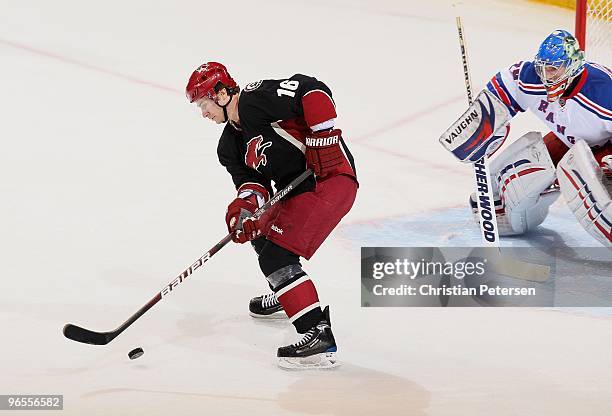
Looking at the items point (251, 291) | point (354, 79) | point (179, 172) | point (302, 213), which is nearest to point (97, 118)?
point (179, 172)

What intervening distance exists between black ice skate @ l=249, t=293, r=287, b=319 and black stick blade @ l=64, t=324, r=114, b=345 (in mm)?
529

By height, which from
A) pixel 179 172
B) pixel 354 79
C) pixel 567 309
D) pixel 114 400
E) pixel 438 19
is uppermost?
pixel 438 19

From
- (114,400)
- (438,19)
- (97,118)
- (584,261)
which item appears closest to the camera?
(114,400)

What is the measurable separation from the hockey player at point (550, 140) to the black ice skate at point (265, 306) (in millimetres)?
1100

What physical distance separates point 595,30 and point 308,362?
318 cm

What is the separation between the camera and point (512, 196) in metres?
4.53

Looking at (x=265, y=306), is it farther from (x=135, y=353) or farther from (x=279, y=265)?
(x=135, y=353)

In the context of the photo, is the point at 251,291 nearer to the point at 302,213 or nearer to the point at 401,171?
the point at 302,213

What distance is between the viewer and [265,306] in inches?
150

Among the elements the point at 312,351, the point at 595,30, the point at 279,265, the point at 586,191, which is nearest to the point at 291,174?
the point at 279,265

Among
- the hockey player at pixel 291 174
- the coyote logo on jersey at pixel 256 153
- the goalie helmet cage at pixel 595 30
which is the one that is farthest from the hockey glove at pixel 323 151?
the goalie helmet cage at pixel 595 30

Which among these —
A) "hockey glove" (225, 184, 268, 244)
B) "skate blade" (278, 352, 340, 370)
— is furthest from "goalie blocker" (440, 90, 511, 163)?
"skate blade" (278, 352, 340, 370)

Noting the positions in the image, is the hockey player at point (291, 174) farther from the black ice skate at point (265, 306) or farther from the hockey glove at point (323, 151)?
the black ice skate at point (265, 306)

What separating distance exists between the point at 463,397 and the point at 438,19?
417 cm
